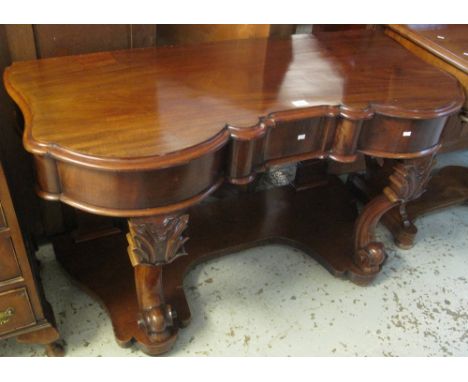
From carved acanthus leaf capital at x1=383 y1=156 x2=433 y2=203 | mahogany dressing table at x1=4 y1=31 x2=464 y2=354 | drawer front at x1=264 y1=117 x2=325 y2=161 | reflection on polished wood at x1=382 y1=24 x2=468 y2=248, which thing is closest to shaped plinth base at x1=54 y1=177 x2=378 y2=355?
mahogany dressing table at x1=4 y1=31 x2=464 y2=354

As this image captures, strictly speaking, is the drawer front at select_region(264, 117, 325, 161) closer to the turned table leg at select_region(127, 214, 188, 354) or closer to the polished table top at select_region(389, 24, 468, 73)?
the turned table leg at select_region(127, 214, 188, 354)

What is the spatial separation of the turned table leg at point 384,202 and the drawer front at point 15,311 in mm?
1049

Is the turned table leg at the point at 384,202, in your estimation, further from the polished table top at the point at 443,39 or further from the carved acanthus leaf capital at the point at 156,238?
the carved acanthus leaf capital at the point at 156,238

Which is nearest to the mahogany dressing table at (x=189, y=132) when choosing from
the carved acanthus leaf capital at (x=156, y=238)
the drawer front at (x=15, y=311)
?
the carved acanthus leaf capital at (x=156, y=238)

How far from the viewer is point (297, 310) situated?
61.6 inches

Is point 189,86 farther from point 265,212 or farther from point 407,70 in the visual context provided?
point 265,212

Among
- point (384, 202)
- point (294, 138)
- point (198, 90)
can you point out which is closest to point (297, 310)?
point (384, 202)

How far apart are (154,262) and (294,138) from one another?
1.50 feet

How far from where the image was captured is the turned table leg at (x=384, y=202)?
139cm

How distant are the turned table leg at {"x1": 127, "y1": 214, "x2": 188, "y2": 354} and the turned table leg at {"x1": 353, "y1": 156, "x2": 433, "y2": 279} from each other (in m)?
→ 0.68

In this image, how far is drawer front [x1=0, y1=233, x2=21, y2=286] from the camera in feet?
3.46

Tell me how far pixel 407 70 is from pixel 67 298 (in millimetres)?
1253

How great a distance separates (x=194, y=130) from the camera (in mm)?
998
